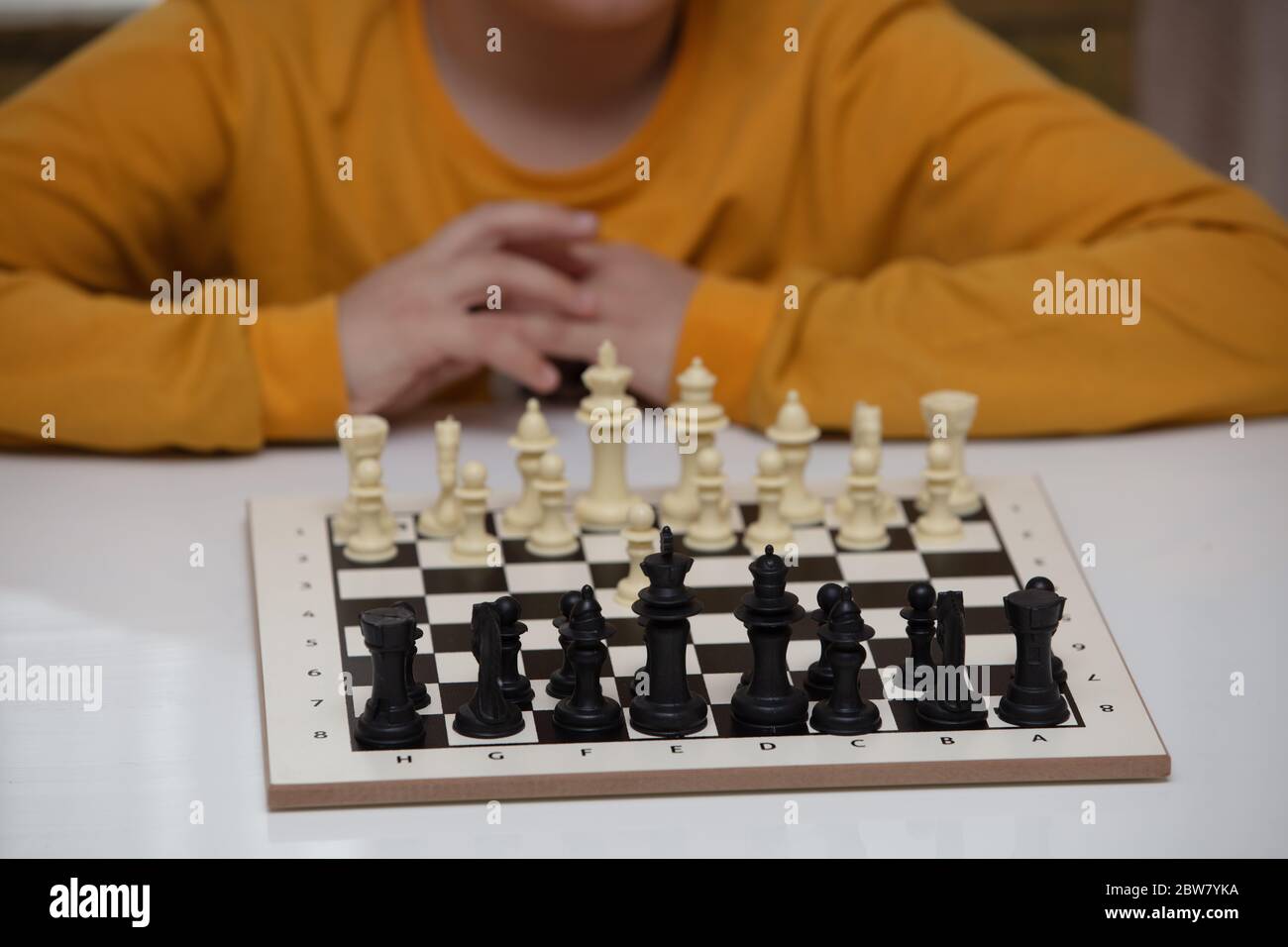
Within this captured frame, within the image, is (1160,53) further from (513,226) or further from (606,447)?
(606,447)

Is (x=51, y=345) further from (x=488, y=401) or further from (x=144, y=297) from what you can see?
(x=488, y=401)

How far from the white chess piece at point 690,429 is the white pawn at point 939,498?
0.60 ft

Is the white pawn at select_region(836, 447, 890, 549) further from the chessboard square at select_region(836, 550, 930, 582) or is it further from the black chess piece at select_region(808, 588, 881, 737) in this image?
the black chess piece at select_region(808, 588, 881, 737)

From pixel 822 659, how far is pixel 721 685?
2.8 inches

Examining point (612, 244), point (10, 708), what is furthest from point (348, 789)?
point (612, 244)

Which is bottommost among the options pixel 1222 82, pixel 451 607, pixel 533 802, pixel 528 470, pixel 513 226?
pixel 533 802

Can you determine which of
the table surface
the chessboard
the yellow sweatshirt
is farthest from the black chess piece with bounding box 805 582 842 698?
the yellow sweatshirt

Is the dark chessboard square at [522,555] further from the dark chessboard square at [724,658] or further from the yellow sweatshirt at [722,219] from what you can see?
the yellow sweatshirt at [722,219]

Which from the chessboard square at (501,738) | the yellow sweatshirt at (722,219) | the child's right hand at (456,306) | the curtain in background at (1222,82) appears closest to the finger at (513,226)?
the child's right hand at (456,306)

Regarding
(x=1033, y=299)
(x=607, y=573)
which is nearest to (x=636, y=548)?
(x=607, y=573)

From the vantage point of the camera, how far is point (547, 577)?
4.78 feet

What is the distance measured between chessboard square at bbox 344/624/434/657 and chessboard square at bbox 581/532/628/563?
20cm

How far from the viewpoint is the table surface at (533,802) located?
1.10 metres

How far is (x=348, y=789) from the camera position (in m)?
1.13
